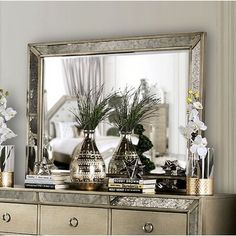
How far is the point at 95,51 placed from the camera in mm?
3846

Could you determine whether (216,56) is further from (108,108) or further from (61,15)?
(61,15)

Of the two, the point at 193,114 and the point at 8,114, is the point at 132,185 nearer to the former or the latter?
the point at 193,114

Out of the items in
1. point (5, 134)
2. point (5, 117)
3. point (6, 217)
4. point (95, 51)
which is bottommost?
point (6, 217)

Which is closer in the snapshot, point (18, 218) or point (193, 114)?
point (193, 114)

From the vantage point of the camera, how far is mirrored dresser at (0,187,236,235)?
3182mm

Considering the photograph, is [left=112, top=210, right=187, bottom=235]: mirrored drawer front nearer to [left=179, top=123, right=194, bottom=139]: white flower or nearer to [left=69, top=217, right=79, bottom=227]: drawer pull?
[left=69, top=217, right=79, bottom=227]: drawer pull

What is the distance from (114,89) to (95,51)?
26 centimetres

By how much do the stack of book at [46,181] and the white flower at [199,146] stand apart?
76 cm

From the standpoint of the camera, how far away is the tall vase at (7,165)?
12.3ft

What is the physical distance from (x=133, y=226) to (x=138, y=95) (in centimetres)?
81

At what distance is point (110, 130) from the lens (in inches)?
149

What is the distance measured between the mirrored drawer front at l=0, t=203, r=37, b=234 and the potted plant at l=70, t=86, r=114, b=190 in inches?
11.7

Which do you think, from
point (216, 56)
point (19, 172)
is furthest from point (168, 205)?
point (19, 172)

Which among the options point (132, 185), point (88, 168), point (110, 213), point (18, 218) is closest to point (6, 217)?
point (18, 218)
